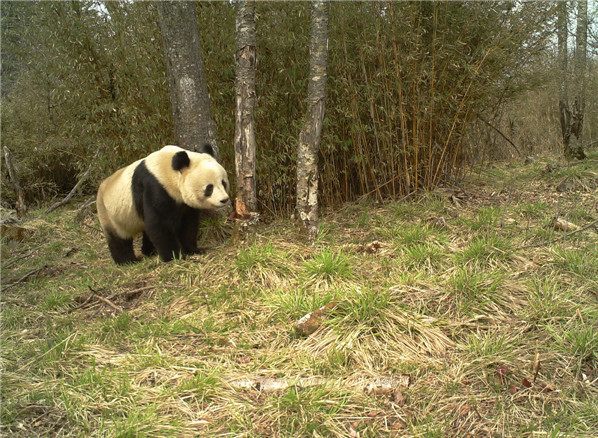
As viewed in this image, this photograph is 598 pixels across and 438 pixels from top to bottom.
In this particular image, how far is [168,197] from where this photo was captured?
444 centimetres

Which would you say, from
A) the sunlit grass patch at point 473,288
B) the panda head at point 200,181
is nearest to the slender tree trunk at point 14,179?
the panda head at point 200,181

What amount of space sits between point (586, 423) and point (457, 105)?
4.38 m

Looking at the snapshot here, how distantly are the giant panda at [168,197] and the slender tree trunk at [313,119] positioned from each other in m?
0.68

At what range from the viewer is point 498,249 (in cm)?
372

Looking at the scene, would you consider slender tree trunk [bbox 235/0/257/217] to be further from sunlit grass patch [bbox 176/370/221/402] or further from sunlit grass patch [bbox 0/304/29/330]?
sunlit grass patch [bbox 176/370/221/402]

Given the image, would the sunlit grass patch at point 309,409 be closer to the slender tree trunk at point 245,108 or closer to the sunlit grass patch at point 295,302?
the sunlit grass patch at point 295,302

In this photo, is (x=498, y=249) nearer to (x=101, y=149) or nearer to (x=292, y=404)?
(x=292, y=404)

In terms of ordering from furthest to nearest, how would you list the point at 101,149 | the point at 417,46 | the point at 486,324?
the point at 101,149
the point at 417,46
the point at 486,324

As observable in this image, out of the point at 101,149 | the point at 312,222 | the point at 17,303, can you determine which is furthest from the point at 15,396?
the point at 101,149

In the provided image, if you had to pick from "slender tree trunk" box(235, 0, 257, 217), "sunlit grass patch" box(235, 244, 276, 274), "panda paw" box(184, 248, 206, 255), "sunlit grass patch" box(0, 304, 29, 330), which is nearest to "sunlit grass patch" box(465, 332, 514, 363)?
"sunlit grass patch" box(235, 244, 276, 274)

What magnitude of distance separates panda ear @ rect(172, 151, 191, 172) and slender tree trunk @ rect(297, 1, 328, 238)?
96 cm

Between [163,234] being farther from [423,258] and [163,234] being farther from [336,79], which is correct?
[336,79]

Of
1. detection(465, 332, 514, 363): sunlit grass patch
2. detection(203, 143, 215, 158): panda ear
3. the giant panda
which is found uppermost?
detection(203, 143, 215, 158): panda ear

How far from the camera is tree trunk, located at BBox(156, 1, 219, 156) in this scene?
15.5 ft
